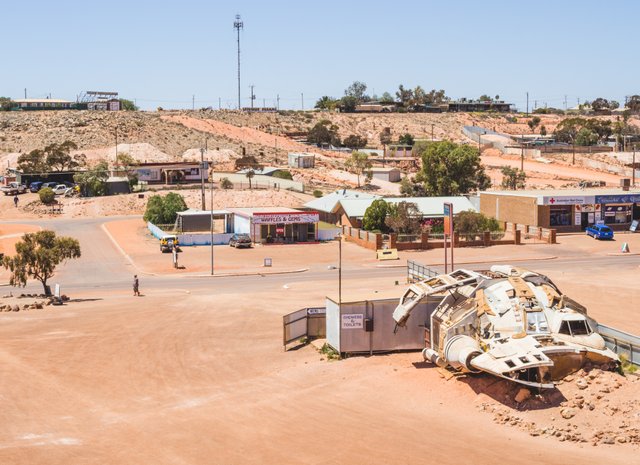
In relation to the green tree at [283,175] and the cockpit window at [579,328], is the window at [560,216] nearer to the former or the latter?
the green tree at [283,175]

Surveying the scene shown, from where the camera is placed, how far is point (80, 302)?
155 ft

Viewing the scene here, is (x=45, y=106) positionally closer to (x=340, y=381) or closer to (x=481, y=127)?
(x=481, y=127)

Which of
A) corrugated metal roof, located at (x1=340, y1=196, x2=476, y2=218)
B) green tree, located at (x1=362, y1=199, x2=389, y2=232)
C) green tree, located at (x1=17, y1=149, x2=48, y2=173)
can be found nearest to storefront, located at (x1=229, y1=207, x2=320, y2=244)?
green tree, located at (x1=362, y1=199, x2=389, y2=232)

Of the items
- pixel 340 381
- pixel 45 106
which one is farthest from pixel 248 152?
pixel 340 381

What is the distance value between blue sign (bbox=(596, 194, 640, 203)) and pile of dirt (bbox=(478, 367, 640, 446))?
5369 cm

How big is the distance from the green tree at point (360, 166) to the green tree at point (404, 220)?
143ft

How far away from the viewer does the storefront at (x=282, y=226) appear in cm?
7175

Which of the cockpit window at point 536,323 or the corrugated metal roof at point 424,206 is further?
the corrugated metal roof at point 424,206

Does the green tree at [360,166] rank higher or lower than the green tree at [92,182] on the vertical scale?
higher

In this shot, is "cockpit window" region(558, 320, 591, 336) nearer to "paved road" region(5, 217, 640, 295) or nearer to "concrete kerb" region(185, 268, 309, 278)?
"paved road" region(5, 217, 640, 295)

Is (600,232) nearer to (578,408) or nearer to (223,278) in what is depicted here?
(223,278)

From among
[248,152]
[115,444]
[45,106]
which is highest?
[45,106]

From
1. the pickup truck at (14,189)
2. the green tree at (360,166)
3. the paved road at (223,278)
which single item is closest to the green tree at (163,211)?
the paved road at (223,278)

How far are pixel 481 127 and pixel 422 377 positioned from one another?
17749 centimetres
